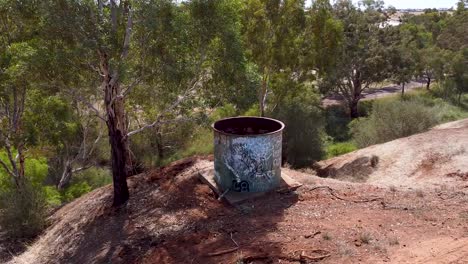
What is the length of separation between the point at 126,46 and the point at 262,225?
432 cm

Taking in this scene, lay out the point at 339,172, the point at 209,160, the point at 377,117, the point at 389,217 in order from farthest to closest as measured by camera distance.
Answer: the point at 377,117 → the point at 339,172 → the point at 209,160 → the point at 389,217

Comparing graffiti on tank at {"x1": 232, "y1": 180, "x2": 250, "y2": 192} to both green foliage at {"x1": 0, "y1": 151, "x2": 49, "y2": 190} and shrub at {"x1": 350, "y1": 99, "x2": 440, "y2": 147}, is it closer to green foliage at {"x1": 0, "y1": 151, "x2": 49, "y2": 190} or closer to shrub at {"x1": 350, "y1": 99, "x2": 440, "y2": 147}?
green foliage at {"x1": 0, "y1": 151, "x2": 49, "y2": 190}

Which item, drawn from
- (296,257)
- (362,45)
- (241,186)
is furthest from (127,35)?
(362,45)

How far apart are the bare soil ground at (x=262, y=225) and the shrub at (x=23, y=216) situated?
382mm

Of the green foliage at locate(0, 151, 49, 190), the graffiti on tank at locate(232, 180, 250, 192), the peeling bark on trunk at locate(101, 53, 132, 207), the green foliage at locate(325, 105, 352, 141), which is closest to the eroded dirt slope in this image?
the graffiti on tank at locate(232, 180, 250, 192)

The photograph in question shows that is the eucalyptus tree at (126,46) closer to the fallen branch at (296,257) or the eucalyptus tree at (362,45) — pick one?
the fallen branch at (296,257)

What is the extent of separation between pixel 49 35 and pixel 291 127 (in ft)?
42.6

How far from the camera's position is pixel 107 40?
8.77 meters

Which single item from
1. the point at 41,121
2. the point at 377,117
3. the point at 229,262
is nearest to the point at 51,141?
the point at 41,121

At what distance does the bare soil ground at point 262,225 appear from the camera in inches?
279

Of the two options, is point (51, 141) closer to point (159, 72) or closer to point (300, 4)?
point (159, 72)

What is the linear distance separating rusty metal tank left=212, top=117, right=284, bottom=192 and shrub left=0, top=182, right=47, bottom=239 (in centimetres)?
477

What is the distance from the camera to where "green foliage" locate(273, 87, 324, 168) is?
65.2 ft

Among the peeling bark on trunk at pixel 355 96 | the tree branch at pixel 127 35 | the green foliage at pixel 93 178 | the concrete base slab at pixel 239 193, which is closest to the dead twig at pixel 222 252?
the concrete base slab at pixel 239 193
